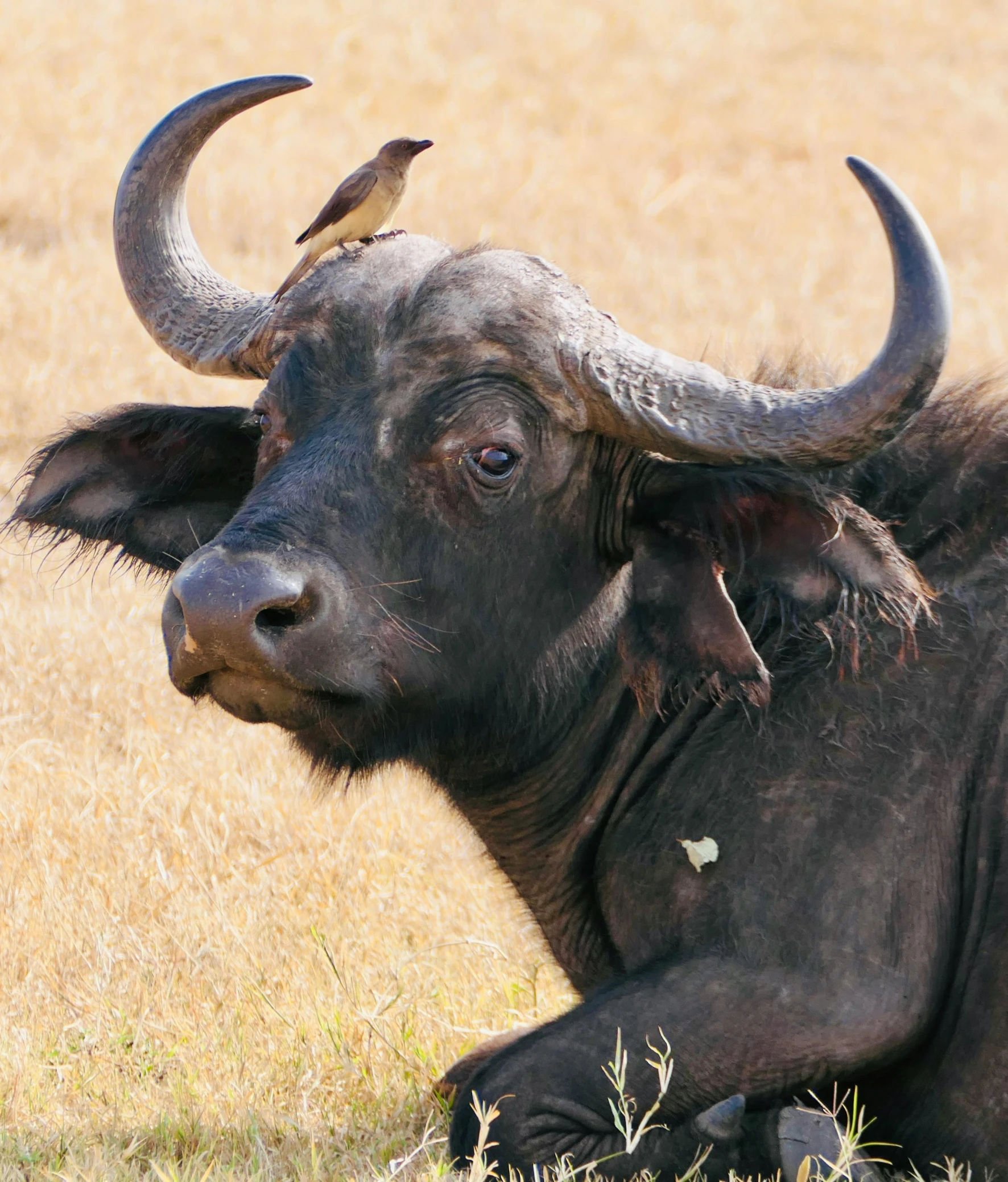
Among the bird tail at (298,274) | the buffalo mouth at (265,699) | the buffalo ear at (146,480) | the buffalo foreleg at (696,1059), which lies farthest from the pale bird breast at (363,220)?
the buffalo foreleg at (696,1059)

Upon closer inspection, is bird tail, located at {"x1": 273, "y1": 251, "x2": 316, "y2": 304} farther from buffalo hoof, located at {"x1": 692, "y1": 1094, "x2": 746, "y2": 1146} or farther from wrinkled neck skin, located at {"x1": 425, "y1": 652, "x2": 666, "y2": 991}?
buffalo hoof, located at {"x1": 692, "y1": 1094, "x2": 746, "y2": 1146}

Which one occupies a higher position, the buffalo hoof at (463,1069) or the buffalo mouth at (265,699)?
the buffalo mouth at (265,699)

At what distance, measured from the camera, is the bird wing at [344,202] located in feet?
17.5

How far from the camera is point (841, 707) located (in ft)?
15.5

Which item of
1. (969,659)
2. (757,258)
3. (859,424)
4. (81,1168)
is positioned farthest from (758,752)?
(757,258)

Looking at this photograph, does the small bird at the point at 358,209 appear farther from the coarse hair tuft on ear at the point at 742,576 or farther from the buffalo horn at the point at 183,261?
the coarse hair tuft on ear at the point at 742,576

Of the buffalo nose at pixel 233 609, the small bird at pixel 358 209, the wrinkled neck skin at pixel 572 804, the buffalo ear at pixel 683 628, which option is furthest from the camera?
the small bird at pixel 358 209

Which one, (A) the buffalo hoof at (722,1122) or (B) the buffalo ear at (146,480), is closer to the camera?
(A) the buffalo hoof at (722,1122)

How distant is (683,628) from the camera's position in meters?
4.73

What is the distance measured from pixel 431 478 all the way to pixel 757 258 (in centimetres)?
1336

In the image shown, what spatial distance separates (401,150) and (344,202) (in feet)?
1.57

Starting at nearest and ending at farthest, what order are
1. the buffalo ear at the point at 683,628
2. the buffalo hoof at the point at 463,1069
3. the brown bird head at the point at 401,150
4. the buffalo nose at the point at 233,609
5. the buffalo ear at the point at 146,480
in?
1. the buffalo nose at the point at 233,609
2. the buffalo ear at the point at 683,628
3. the buffalo hoof at the point at 463,1069
4. the buffalo ear at the point at 146,480
5. the brown bird head at the point at 401,150

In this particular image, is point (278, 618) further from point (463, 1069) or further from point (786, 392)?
point (463, 1069)

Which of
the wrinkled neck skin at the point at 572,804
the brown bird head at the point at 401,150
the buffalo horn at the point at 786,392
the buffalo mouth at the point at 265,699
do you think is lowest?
the wrinkled neck skin at the point at 572,804
